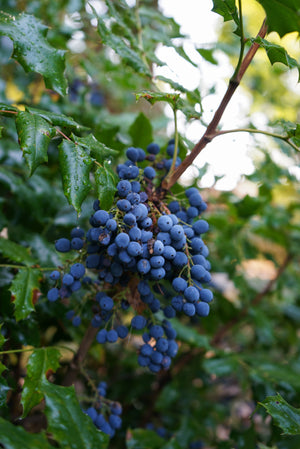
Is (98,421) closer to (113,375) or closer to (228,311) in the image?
(113,375)

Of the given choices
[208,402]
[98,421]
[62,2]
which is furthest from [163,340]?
[62,2]

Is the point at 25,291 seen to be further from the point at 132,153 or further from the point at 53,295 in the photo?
the point at 132,153

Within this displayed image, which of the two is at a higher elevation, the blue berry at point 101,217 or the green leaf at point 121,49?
the green leaf at point 121,49

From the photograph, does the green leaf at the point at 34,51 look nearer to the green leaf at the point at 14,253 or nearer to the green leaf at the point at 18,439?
the green leaf at the point at 14,253

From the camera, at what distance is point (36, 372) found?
95 cm

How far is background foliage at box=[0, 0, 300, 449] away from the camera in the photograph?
0.82 meters

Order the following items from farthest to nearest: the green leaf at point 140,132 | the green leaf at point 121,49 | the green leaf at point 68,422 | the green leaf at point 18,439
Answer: the green leaf at point 140,132 → the green leaf at point 121,49 → the green leaf at point 68,422 → the green leaf at point 18,439

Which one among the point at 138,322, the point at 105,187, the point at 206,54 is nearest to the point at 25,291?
the point at 138,322

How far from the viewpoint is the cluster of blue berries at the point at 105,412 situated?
1.04 metres

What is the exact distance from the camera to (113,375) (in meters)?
1.96

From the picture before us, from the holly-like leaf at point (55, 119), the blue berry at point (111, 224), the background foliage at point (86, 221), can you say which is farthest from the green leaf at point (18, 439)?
the holly-like leaf at point (55, 119)

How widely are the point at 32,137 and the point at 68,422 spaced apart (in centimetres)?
64

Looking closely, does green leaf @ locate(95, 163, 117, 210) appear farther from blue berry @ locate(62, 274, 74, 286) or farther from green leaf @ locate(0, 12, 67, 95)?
green leaf @ locate(0, 12, 67, 95)

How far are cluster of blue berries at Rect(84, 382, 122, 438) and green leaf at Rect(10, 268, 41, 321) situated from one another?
35 centimetres
